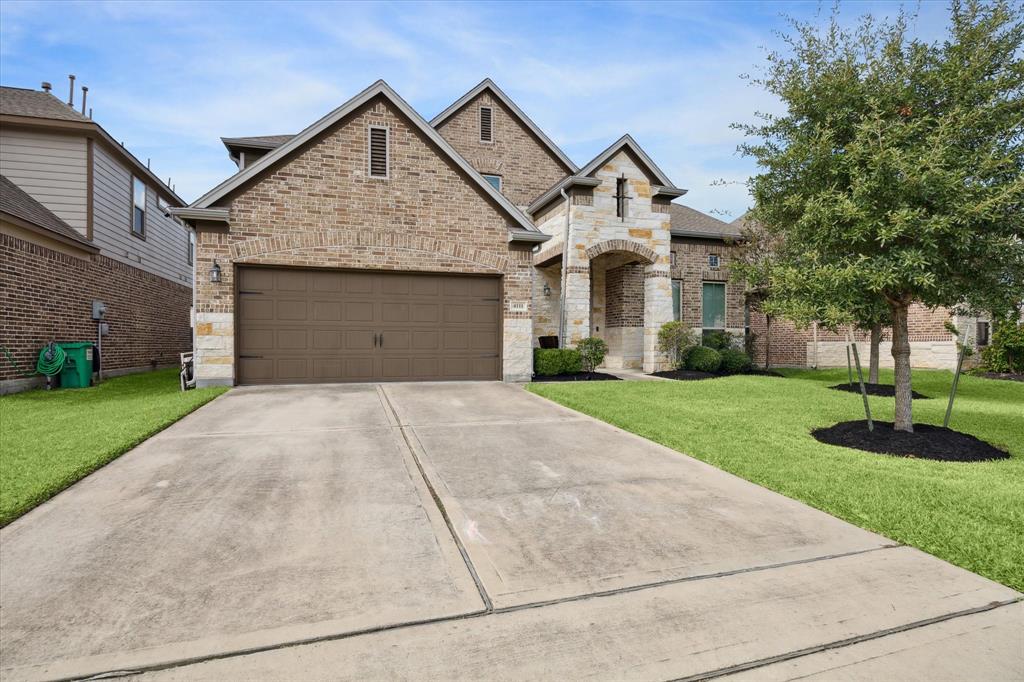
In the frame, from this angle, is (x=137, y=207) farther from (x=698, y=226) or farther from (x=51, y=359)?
(x=698, y=226)

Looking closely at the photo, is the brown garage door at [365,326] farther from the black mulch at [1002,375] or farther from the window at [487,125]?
the black mulch at [1002,375]

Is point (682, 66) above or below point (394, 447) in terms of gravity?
above

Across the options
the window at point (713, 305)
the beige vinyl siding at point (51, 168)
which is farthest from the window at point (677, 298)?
the beige vinyl siding at point (51, 168)

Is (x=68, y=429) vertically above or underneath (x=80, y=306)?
underneath

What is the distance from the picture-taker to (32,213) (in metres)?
11.4

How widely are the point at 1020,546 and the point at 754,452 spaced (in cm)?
254

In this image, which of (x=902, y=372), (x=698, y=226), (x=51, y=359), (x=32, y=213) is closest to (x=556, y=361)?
(x=902, y=372)

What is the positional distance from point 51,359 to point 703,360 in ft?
55.0

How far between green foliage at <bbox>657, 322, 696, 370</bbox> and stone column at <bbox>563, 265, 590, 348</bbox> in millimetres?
2612

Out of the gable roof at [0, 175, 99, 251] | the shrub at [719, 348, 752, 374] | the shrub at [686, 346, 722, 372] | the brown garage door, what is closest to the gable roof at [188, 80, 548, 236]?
the brown garage door

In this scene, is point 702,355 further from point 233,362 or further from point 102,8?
point 102,8

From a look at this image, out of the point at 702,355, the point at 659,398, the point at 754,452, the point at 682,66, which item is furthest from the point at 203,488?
the point at 702,355

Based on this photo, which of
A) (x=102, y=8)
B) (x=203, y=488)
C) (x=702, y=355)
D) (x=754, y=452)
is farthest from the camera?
(x=702, y=355)

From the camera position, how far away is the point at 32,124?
1259 centimetres
